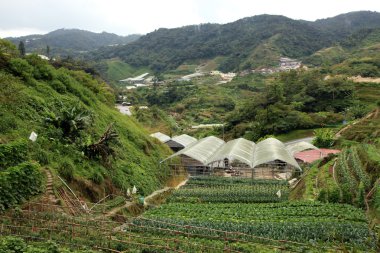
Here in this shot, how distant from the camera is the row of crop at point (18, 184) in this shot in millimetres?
13875

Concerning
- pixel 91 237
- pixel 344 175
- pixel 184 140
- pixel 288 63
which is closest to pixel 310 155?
pixel 184 140

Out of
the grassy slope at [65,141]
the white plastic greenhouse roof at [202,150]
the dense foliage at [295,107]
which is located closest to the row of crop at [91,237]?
the grassy slope at [65,141]

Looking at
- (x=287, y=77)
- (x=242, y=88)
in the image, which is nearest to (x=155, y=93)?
(x=242, y=88)

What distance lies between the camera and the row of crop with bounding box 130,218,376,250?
15.8 meters

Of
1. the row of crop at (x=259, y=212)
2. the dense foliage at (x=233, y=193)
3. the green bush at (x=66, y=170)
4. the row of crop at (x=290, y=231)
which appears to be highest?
the green bush at (x=66, y=170)

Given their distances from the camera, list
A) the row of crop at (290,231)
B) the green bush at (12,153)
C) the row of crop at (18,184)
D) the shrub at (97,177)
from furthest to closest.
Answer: the shrub at (97,177)
the row of crop at (290,231)
the green bush at (12,153)
the row of crop at (18,184)

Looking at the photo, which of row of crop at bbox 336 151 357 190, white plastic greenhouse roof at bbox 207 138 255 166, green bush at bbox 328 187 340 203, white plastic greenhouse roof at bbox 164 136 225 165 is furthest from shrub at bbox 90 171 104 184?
white plastic greenhouse roof at bbox 207 138 255 166

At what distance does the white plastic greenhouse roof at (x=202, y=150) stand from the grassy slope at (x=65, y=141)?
16.6 ft

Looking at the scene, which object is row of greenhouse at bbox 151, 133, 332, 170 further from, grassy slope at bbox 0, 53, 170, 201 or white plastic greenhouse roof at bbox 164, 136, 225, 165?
grassy slope at bbox 0, 53, 170, 201

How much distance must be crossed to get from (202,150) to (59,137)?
20149 mm

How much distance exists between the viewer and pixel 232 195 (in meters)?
27.2

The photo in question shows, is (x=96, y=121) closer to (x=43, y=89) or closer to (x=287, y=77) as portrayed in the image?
(x=43, y=89)

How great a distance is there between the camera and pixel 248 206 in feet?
78.9

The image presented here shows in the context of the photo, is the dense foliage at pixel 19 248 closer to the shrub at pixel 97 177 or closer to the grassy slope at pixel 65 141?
the grassy slope at pixel 65 141
